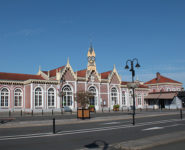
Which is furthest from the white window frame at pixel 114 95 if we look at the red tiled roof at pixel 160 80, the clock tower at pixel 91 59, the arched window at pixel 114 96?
the red tiled roof at pixel 160 80

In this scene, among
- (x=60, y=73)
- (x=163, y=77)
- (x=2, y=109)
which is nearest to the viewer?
(x=2, y=109)

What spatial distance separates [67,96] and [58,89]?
11.9ft

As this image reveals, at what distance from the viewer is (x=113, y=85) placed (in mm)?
60312

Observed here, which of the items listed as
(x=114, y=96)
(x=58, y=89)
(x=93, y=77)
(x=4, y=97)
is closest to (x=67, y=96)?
(x=58, y=89)

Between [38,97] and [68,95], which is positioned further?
[68,95]

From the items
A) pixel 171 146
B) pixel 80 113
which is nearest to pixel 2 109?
pixel 80 113

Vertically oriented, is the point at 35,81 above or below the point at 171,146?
above

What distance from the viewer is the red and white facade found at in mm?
45688

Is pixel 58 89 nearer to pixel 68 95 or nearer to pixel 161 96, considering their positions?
pixel 68 95

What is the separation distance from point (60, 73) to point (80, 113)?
25.6 metres

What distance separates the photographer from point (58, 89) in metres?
48.4

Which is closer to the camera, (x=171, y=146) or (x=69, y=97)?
(x=171, y=146)

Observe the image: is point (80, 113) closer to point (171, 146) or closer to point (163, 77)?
point (171, 146)

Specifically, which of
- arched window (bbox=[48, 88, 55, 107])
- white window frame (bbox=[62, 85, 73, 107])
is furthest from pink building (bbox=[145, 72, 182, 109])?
arched window (bbox=[48, 88, 55, 107])
